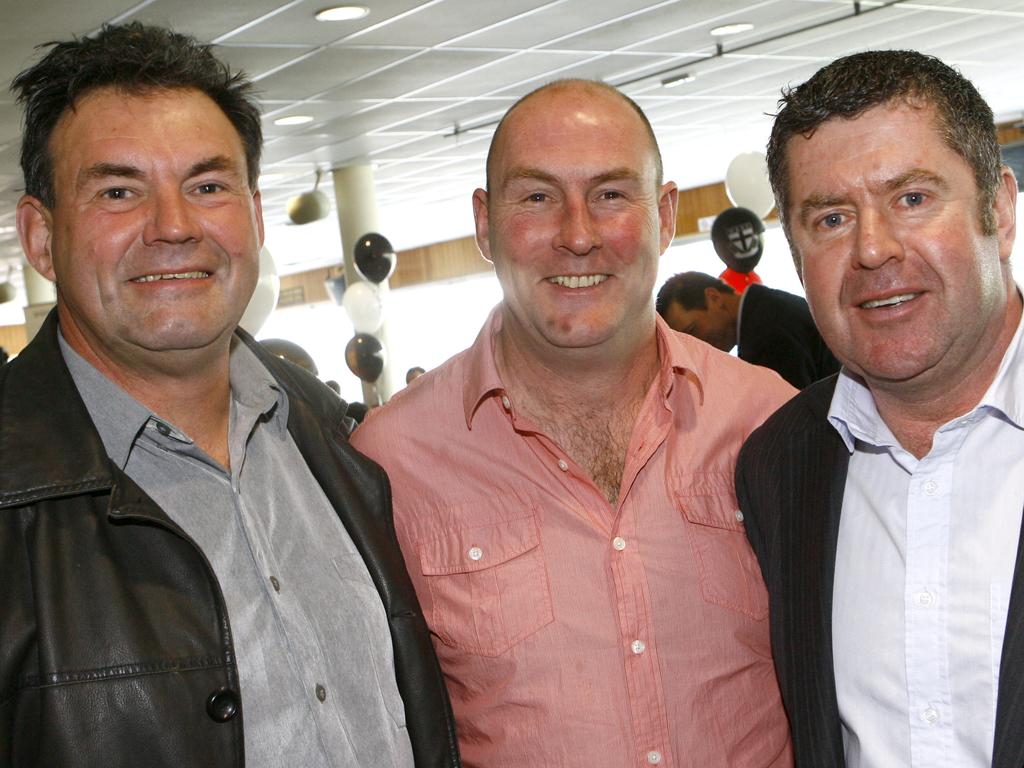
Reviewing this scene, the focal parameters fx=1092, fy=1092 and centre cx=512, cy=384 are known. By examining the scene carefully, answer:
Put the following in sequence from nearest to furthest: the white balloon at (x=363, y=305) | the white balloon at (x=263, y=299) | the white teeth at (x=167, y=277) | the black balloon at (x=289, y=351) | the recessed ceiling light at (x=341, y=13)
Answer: the white teeth at (x=167, y=277)
the recessed ceiling light at (x=341, y=13)
the black balloon at (x=289, y=351)
the white balloon at (x=263, y=299)
the white balloon at (x=363, y=305)

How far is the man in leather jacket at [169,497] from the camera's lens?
4.82ft

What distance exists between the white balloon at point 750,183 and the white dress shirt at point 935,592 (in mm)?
7475

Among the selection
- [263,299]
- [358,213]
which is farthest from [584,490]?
[358,213]

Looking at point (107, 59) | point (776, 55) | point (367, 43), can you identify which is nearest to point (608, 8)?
point (367, 43)

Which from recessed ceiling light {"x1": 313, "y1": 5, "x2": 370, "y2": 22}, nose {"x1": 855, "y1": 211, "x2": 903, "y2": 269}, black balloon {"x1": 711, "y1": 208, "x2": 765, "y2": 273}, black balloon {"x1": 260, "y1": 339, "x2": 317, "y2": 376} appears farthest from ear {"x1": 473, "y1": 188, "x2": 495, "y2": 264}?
black balloon {"x1": 711, "y1": 208, "x2": 765, "y2": 273}

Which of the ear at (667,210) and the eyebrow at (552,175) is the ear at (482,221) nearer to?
the eyebrow at (552,175)

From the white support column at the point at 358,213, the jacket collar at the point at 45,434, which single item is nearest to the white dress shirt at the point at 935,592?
the jacket collar at the point at 45,434

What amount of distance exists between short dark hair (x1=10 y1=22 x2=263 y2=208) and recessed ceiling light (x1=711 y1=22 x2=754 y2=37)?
19.0 ft

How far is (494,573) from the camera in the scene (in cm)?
205

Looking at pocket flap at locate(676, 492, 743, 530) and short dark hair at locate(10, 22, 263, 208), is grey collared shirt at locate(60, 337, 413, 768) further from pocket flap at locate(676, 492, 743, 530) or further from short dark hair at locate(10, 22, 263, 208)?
pocket flap at locate(676, 492, 743, 530)

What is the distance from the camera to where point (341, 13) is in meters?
5.67

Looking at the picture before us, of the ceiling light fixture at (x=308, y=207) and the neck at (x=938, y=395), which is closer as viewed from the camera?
the neck at (x=938, y=395)

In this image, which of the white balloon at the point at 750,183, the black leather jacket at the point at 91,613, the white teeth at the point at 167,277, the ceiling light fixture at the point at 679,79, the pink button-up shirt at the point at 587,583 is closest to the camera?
the black leather jacket at the point at 91,613

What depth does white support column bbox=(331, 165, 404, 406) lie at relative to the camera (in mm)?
10891
